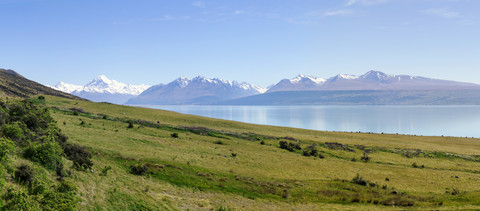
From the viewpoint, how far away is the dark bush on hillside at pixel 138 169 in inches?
1119

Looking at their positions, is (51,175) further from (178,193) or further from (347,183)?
(347,183)

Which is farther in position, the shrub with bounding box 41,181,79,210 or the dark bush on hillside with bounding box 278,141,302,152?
the dark bush on hillside with bounding box 278,141,302,152

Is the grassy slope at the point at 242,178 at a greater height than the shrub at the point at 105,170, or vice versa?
the shrub at the point at 105,170

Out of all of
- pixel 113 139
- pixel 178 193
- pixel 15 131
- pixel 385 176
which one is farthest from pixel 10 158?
pixel 385 176

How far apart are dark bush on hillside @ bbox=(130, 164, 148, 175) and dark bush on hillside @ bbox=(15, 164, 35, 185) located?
1174 cm

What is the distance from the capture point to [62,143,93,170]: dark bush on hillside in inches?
930

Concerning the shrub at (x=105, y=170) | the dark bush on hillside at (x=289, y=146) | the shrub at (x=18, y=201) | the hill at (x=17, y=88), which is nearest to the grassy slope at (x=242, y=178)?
the shrub at (x=105, y=170)

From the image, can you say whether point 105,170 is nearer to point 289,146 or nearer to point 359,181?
point 359,181

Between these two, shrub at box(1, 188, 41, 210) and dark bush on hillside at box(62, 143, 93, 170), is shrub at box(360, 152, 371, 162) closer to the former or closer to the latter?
dark bush on hillside at box(62, 143, 93, 170)

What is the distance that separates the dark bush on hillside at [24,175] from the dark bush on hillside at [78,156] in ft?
19.3

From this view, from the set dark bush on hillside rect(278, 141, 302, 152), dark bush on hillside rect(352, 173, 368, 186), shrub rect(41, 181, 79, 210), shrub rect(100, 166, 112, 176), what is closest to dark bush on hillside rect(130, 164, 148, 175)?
shrub rect(100, 166, 112, 176)

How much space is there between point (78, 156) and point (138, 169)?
19.1ft

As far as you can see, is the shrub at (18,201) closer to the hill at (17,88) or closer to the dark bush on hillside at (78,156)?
the dark bush on hillside at (78,156)

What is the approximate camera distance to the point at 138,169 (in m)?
28.6
